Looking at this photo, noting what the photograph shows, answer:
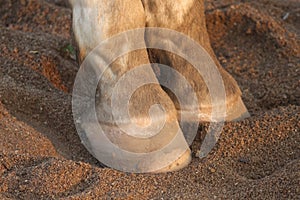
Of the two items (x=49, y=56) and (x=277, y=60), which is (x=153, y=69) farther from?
(x=277, y=60)

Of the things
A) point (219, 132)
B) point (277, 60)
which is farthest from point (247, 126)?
point (277, 60)

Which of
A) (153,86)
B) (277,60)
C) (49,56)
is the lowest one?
(277,60)

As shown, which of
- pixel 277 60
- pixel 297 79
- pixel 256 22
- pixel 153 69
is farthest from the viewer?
pixel 256 22

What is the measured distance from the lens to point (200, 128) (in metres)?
Answer: 3.19

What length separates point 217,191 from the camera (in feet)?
9.14

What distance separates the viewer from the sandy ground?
2.76m

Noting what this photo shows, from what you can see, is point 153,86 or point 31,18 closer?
point 153,86

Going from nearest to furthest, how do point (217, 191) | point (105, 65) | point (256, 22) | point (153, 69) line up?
point (217, 191), point (105, 65), point (153, 69), point (256, 22)

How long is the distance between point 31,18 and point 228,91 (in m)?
1.72

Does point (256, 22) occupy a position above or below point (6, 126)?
below

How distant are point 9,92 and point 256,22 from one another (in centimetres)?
165

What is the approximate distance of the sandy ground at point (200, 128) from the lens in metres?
2.76

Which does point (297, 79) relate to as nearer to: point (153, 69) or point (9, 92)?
point (153, 69)

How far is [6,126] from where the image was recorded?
312 cm
